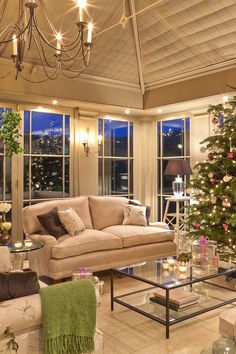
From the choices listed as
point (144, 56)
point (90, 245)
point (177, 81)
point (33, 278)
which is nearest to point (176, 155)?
point (177, 81)

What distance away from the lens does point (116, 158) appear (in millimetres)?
6621

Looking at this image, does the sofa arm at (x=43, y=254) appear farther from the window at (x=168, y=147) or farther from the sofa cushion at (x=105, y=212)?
the window at (x=168, y=147)

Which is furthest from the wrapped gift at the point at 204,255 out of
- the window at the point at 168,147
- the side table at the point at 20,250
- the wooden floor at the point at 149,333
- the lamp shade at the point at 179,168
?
the window at the point at 168,147

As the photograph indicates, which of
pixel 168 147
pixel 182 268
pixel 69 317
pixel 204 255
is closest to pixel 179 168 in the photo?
pixel 168 147

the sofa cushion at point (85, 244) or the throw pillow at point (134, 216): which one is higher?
the throw pillow at point (134, 216)

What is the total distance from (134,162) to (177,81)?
1.83m

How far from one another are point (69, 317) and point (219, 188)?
2.57 m

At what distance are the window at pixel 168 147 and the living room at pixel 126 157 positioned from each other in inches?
1.0

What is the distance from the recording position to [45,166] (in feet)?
18.9

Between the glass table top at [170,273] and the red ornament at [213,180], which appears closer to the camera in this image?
the glass table top at [170,273]

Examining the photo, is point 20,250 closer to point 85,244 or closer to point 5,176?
point 85,244

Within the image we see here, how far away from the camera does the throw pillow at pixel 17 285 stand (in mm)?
2258

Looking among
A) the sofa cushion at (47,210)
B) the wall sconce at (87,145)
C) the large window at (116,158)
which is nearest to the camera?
the sofa cushion at (47,210)

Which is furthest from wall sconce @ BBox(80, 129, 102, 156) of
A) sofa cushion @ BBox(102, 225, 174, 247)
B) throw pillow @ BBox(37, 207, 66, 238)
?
throw pillow @ BBox(37, 207, 66, 238)
